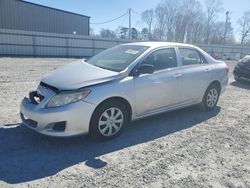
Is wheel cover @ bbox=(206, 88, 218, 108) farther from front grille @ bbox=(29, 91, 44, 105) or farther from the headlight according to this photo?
front grille @ bbox=(29, 91, 44, 105)

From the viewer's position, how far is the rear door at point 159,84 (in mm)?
4125

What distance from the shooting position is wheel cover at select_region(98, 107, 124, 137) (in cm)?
373

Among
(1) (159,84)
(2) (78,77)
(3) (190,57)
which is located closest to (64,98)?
(2) (78,77)

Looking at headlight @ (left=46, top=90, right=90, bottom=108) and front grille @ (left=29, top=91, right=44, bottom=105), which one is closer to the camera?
headlight @ (left=46, top=90, right=90, bottom=108)

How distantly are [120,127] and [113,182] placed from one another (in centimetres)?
130

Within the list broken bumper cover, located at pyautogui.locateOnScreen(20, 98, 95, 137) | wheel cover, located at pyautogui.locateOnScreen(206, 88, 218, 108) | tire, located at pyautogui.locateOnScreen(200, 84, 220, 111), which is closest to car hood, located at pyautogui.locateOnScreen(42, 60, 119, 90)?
broken bumper cover, located at pyautogui.locateOnScreen(20, 98, 95, 137)

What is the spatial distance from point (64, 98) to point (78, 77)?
0.49 m

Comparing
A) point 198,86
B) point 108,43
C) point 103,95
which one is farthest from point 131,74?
point 108,43

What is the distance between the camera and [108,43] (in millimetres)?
25719

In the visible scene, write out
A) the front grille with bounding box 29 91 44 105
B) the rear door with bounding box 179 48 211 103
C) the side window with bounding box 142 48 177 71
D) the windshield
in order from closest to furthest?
the front grille with bounding box 29 91 44 105 < the windshield < the side window with bounding box 142 48 177 71 < the rear door with bounding box 179 48 211 103

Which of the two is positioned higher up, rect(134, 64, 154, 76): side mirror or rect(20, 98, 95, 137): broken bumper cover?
rect(134, 64, 154, 76): side mirror

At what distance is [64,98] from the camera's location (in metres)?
3.39

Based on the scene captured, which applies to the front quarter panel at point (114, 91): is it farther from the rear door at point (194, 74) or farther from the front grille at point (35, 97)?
the rear door at point (194, 74)

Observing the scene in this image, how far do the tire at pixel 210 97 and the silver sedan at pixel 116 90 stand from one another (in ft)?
0.48
